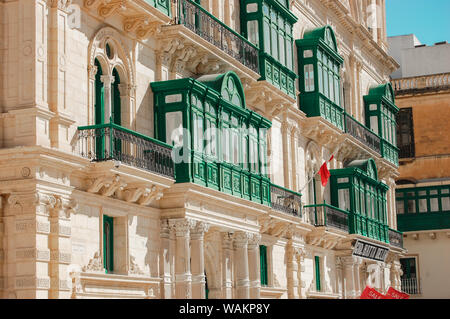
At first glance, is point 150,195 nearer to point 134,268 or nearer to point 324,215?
point 134,268

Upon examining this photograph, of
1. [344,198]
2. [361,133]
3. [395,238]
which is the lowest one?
[395,238]

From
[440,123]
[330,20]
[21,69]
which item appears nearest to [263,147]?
[21,69]

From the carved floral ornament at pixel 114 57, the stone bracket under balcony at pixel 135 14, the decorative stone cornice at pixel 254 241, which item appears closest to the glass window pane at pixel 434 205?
the decorative stone cornice at pixel 254 241

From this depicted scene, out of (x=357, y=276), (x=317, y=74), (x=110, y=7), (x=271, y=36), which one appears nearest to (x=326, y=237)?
(x=357, y=276)

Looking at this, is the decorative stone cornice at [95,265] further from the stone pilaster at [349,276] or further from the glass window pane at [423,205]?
the glass window pane at [423,205]

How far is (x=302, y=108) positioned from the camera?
109ft

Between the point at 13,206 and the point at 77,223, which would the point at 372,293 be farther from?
the point at 13,206

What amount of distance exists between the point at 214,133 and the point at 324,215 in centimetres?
976

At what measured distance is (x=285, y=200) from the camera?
29266 mm

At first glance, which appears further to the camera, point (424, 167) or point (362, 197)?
point (424, 167)

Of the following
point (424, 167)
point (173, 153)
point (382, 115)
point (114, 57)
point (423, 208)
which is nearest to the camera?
point (114, 57)

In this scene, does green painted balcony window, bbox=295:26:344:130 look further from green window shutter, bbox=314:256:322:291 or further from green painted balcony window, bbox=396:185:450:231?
green painted balcony window, bbox=396:185:450:231

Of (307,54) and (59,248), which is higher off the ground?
(307,54)

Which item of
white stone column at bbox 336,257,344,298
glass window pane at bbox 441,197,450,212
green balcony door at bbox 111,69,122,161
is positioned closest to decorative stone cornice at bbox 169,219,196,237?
green balcony door at bbox 111,69,122,161
